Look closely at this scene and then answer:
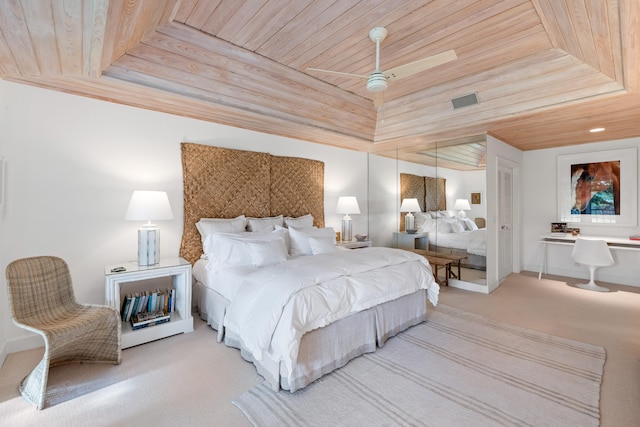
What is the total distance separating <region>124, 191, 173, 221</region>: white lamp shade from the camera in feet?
9.42

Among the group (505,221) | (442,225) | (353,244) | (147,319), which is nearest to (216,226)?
(147,319)

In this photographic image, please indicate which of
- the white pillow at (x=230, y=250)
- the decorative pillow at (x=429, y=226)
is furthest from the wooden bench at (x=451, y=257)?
the white pillow at (x=230, y=250)

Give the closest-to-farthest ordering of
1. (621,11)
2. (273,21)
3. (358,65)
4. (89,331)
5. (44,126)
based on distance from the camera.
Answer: (621,11), (89,331), (273,21), (44,126), (358,65)

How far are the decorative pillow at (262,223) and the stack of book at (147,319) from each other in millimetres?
1471

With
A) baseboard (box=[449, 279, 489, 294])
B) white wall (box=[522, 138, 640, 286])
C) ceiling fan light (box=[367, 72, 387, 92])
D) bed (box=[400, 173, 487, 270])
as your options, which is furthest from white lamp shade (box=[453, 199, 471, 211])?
ceiling fan light (box=[367, 72, 387, 92])

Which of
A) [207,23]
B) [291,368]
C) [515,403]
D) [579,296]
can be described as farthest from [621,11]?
[579,296]

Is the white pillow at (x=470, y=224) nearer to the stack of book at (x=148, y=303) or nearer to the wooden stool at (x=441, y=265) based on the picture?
the wooden stool at (x=441, y=265)

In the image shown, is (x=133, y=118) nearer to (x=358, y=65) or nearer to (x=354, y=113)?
(x=358, y=65)

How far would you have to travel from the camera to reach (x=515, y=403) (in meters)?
1.97

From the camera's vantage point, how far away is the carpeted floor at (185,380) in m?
1.84

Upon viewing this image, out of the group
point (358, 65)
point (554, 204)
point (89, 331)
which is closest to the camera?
point (89, 331)

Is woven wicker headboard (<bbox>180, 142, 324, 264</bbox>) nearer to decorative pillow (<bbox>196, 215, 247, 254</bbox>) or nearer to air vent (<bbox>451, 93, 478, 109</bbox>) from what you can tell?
decorative pillow (<bbox>196, 215, 247, 254</bbox>)

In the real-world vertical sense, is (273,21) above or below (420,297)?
above

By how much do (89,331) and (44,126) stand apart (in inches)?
79.1
